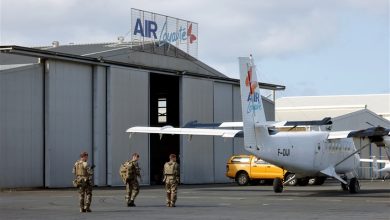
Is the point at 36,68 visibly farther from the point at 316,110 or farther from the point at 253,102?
the point at 316,110

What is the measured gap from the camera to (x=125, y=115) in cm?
4188

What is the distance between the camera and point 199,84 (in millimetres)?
47406

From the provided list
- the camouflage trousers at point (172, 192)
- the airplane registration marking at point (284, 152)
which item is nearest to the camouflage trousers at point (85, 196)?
the camouflage trousers at point (172, 192)

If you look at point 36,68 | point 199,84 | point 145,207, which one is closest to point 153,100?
point 199,84

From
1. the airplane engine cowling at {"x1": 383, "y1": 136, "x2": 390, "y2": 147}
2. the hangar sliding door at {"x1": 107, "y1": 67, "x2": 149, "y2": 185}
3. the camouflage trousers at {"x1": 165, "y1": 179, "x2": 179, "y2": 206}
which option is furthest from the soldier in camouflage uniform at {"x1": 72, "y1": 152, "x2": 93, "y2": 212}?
the hangar sliding door at {"x1": 107, "y1": 67, "x2": 149, "y2": 185}

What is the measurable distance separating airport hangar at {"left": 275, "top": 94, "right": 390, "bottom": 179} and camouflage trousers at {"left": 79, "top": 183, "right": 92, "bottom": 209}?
26.6 meters

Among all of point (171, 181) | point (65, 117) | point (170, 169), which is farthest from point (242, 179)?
point (171, 181)

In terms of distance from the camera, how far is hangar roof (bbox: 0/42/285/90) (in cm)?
4116

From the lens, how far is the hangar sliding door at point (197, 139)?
45938 millimetres

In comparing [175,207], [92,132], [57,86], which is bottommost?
[175,207]

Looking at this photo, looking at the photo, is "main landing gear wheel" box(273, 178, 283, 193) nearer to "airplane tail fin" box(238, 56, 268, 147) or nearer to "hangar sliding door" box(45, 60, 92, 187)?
"airplane tail fin" box(238, 56, 268, 147)

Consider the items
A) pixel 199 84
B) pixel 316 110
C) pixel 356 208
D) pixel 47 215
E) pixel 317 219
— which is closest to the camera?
pixel 317 219

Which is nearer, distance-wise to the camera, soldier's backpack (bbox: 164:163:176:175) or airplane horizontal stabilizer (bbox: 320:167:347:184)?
soldier's backpack (bbox: 164:163:176:175)

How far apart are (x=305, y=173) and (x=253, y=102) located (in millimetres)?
4926
